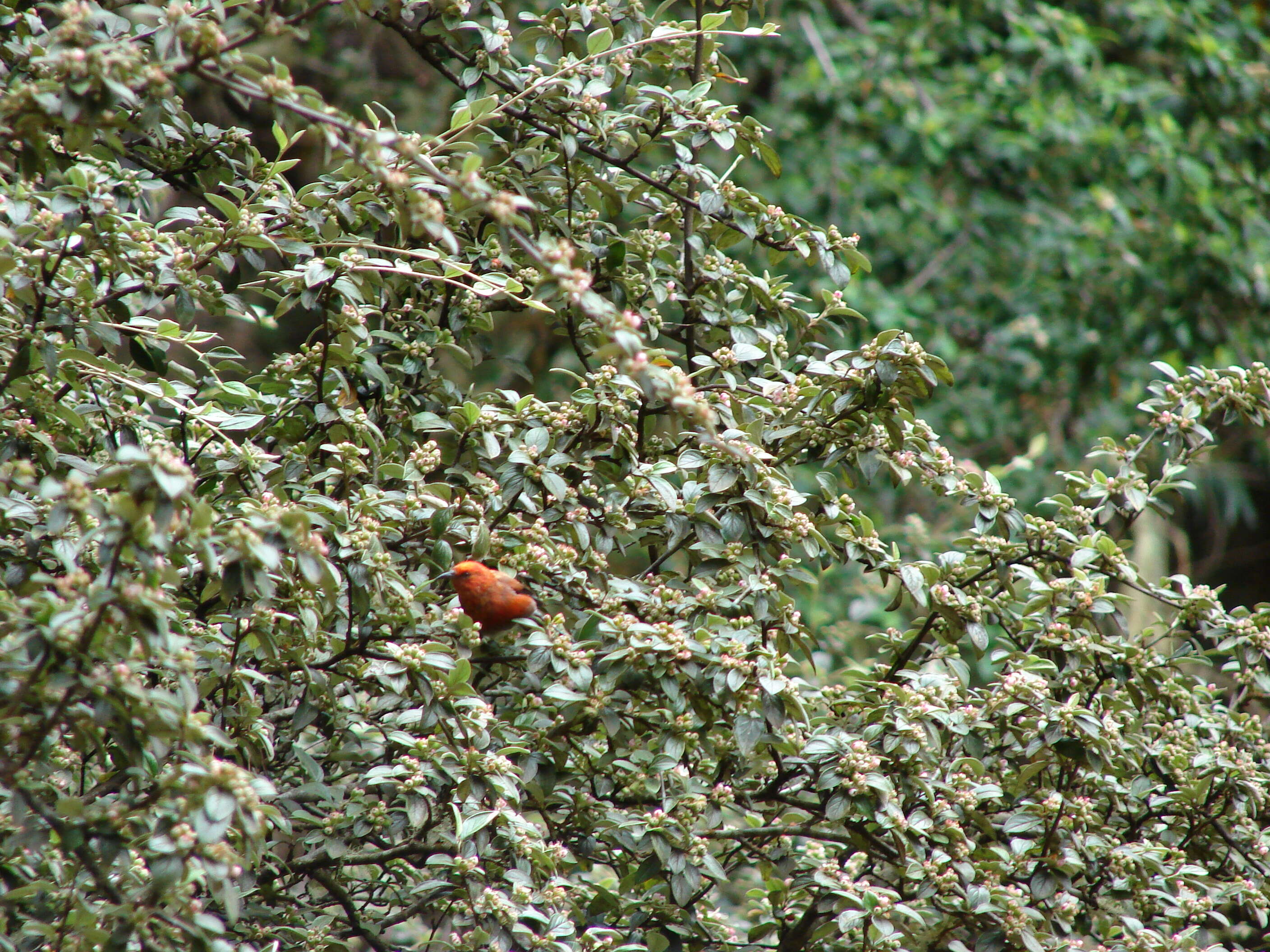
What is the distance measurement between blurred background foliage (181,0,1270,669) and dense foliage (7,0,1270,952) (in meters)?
3.21

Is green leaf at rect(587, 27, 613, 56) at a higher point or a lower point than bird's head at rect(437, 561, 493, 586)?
higher

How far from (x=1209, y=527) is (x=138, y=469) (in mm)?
8011

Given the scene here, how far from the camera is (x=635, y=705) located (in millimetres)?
2195

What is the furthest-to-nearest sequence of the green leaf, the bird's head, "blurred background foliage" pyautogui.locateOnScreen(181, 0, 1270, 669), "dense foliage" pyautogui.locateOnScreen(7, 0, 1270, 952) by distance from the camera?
1. "blurred background foliage" pyautogui.locateOnScreen(181, 0, 1270, 669)
2. the green leaf
3. the bird's head
4. "dense foliage" pyautogui.locateOnScreen(7, 0, 1270, 952)

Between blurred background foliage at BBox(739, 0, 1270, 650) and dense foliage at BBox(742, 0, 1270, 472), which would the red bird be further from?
dense foliage at BBox(742, 0, 1270, 472)

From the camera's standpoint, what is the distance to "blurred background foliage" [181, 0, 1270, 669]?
19.2 ft

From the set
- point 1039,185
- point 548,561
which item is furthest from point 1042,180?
point 548,561

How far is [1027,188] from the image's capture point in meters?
6.30

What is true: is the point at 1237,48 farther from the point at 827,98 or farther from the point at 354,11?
the point at 354,11

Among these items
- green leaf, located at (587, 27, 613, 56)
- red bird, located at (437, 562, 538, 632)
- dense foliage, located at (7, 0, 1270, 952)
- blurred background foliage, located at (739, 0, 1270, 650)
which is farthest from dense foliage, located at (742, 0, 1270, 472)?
red bird, located at (437, 562, 538, 632)

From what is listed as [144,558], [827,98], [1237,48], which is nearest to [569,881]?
[144,558]

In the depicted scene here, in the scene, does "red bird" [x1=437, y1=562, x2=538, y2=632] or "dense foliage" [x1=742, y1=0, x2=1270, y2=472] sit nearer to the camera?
"red bird" [x1=437, y1=562, x2=538, y2=632]

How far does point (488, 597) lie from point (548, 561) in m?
0.14

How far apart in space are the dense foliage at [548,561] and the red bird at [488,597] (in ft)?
0.19
